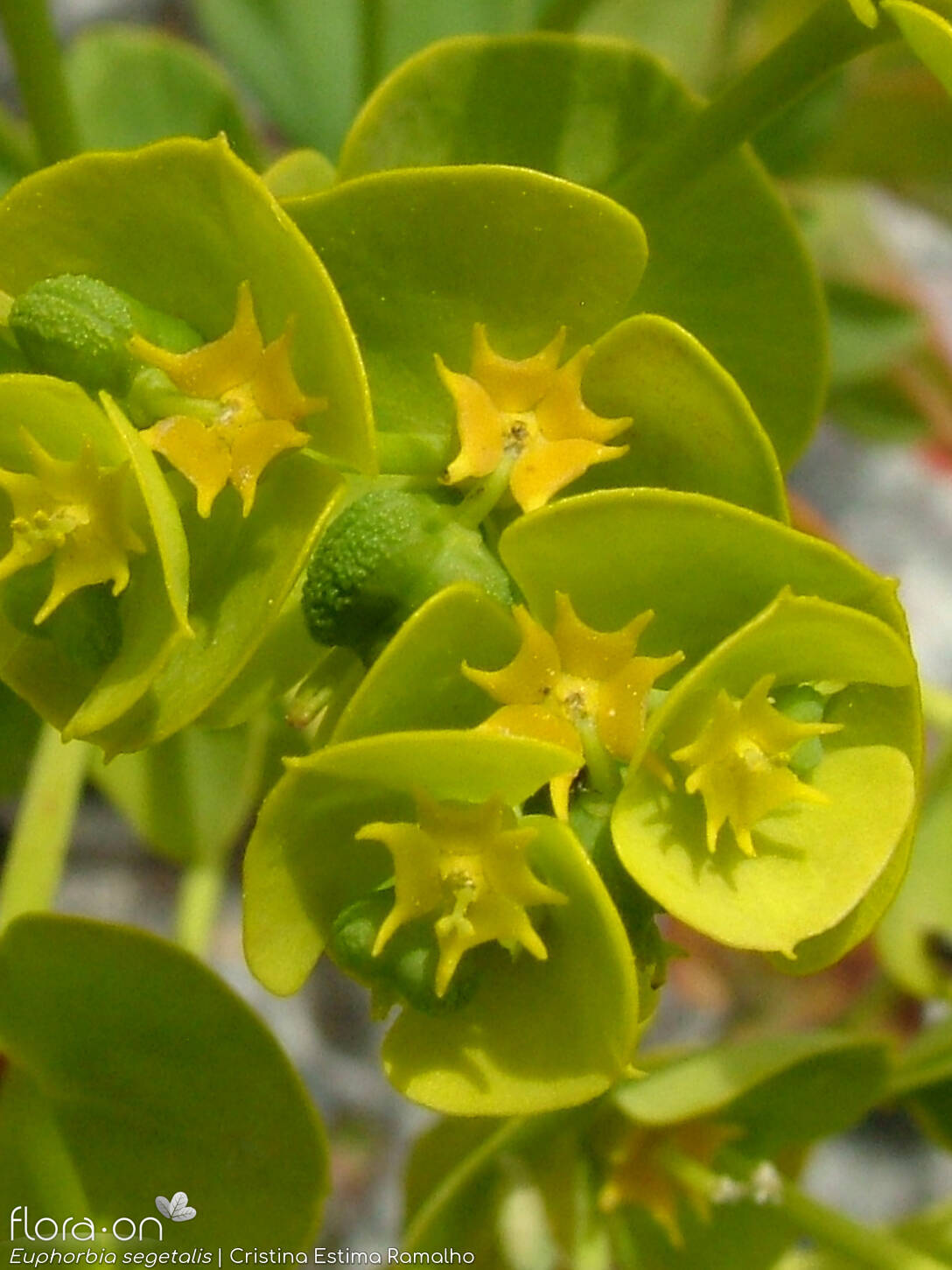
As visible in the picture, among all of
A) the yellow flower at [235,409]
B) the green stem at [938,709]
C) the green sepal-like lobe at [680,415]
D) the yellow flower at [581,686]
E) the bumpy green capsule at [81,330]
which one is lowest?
the green stem at [938,709]

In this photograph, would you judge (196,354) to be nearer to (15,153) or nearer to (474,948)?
(474,948)

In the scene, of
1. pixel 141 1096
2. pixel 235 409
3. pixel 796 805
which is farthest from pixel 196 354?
pixel 141 1096

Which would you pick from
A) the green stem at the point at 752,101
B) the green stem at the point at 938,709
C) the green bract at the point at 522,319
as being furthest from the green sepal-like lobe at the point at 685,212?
the green stem at the point at 938,709

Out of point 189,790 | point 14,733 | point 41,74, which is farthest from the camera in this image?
point 189,790

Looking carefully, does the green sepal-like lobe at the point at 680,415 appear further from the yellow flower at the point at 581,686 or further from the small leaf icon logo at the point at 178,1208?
the small leaf icon logo at the point at 178,1208

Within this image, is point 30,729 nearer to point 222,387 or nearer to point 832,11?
point 222,387

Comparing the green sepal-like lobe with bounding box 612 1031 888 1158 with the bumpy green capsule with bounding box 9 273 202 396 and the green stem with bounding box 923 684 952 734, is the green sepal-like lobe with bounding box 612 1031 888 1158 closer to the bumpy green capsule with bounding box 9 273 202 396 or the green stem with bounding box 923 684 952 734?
the green stem with bounding box 923 684 952 734
